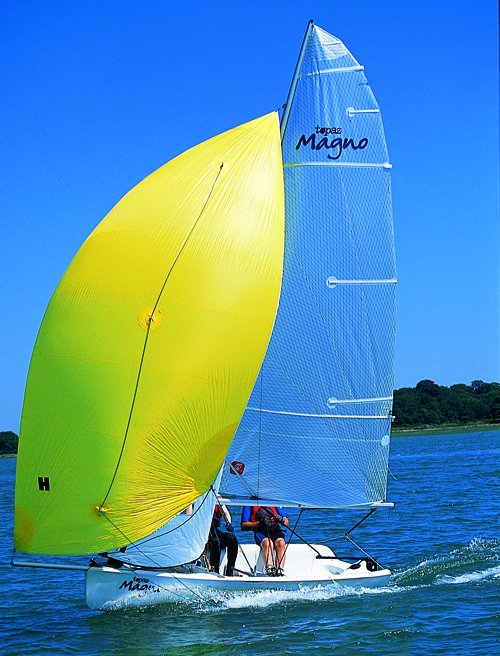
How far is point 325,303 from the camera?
1539cm

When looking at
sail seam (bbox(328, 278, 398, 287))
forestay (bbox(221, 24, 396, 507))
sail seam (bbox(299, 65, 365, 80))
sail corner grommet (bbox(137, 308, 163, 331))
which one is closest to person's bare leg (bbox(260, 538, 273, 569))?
forestay (bbox(221, 24, 396, 507))

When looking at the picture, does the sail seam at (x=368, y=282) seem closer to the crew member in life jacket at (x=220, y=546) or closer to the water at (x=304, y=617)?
the crew member in life jacket at (x=220, y=546)

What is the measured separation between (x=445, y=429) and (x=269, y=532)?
72.4 metres

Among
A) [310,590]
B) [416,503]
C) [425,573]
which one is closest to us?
[310,590]

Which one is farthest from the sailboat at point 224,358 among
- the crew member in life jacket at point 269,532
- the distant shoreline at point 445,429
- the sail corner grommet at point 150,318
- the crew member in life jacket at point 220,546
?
the distant shoreline at point 445,429

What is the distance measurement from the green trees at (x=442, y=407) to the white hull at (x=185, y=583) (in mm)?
71130

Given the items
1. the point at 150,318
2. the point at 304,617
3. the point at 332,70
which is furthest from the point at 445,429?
the point at 150,318

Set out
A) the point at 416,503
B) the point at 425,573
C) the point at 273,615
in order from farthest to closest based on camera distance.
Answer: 1. the point at 416,503
2. the point at 425,573
3. the point at 273,615

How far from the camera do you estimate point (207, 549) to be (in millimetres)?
15023

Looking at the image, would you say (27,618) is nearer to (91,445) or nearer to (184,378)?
(91,445)

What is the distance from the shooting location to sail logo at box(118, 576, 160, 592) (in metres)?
14.0

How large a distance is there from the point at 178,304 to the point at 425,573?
699 cm

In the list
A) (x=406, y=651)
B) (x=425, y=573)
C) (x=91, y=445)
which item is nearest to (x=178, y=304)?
(x=91, y=445)

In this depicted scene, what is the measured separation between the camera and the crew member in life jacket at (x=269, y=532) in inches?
598
